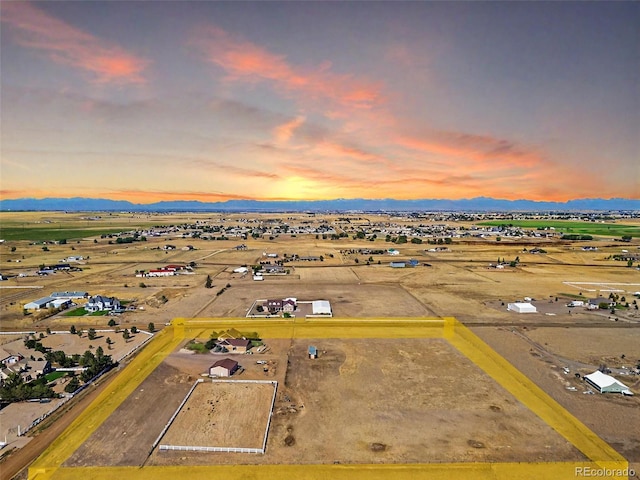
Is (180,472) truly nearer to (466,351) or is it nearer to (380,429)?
(380,429)

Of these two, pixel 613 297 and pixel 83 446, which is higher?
pixel 613 297

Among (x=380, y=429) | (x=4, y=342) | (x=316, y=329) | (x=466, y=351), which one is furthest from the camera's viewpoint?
(x=316, y=329)

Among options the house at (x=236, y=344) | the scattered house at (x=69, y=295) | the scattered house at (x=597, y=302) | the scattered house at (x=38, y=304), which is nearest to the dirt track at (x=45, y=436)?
the house at (x=236, y=344)

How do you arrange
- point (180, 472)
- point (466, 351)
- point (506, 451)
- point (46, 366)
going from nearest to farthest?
point (180, 472) < point (506, 451) < point (46, 366) < point (466, 351)

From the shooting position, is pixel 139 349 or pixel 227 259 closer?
pixel 139 349

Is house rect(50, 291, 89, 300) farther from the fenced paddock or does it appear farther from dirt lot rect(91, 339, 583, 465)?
the fenced paddock

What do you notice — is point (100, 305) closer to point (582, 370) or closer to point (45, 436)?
point (45, 436)

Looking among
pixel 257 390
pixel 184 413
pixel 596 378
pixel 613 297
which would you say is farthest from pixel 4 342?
pixel 613 297

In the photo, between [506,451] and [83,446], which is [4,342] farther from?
[506,451]
